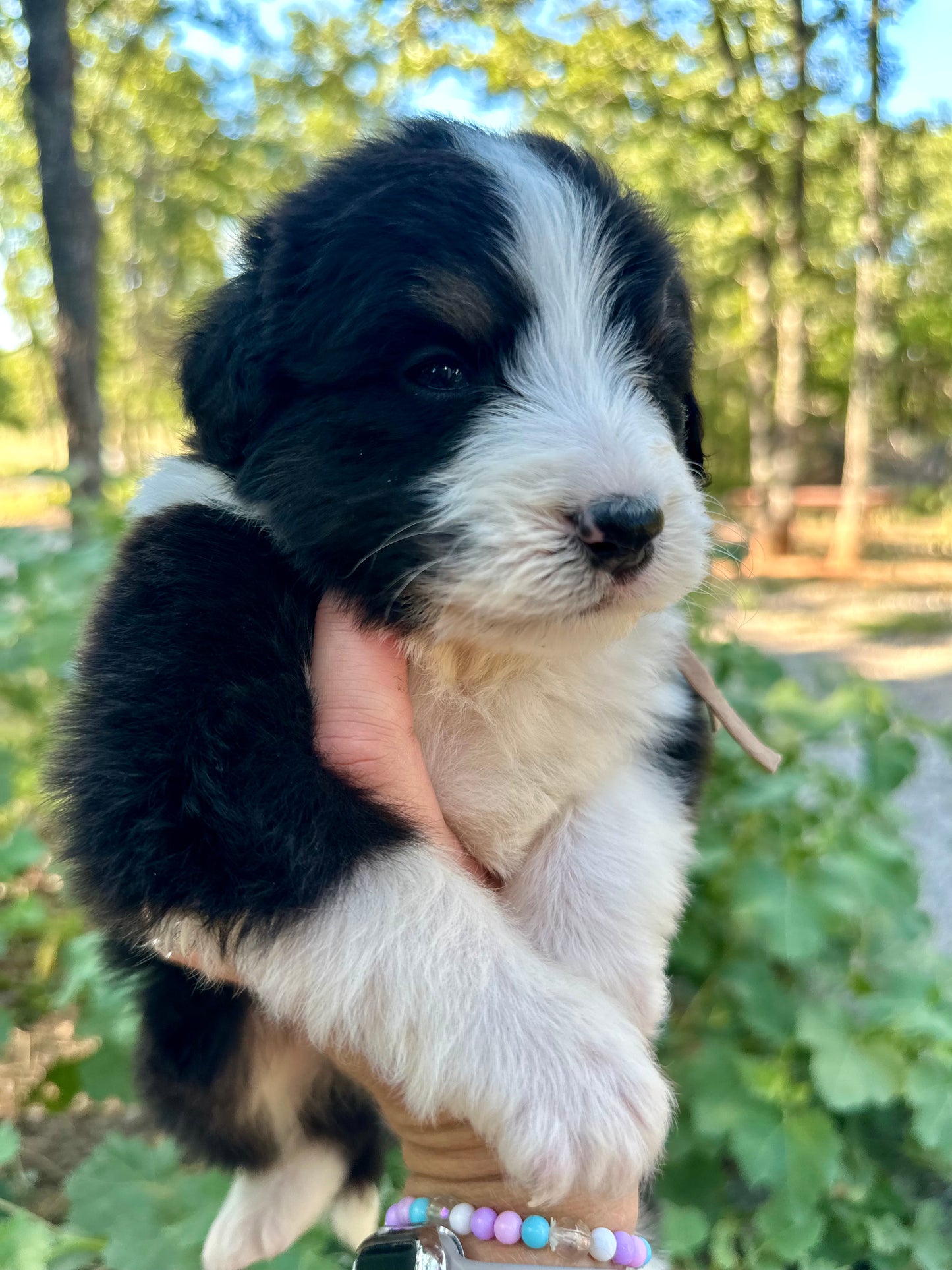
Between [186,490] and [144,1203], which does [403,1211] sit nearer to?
[144,1203]

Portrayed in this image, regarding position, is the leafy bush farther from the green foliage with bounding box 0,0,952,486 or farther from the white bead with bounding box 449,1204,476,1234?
the green foliage with bounding box 0,0,952,486

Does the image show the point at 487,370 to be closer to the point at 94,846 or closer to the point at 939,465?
the point at 94,846

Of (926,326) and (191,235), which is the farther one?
(926,326)

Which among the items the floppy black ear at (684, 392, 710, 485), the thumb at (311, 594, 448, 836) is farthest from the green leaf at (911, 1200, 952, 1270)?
the floppy black ear at (684, 392, 710, 485)

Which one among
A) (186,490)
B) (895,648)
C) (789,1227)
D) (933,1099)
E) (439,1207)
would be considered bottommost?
(895,648)

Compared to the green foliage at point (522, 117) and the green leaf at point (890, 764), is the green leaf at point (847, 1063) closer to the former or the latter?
the green leaf at point (890, 764)

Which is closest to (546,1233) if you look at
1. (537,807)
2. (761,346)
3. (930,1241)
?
(537,807)

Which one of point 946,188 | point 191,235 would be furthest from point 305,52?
point 946,188
